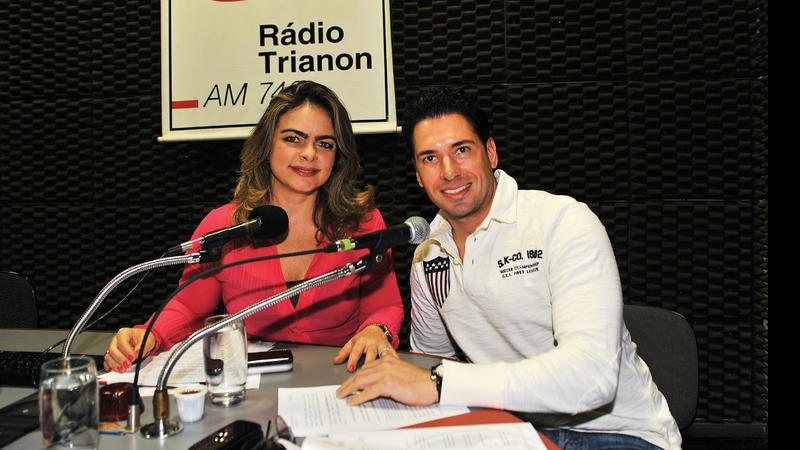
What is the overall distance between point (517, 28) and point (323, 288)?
5.28 ft

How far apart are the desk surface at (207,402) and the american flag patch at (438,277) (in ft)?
0.71

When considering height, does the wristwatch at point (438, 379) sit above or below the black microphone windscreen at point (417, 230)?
below

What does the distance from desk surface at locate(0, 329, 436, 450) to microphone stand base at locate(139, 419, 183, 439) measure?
0.04 feet

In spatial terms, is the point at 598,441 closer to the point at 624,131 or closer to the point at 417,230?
the point at 417,230

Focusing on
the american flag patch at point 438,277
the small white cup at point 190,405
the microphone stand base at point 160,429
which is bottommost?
the microphone stand base at point 160,429

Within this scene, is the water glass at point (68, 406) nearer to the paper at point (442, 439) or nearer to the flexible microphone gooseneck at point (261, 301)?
the flexible microphone gooseneck at point (261, 301)

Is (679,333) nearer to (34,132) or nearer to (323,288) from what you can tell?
(323,288)

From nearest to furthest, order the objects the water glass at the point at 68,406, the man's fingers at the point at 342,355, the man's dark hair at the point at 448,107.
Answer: the water glass at the point at 68,406
the man's fingers at the point at 342,355
the man's dark hair at the point at 448,107

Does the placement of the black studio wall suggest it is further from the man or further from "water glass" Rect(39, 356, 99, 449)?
"water glass" Rect(39, 356, 99, 449)

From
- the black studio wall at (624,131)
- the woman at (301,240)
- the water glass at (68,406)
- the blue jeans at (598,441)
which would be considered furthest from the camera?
the black studio wall at (624,131)

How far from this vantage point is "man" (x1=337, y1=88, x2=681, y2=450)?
1209mm

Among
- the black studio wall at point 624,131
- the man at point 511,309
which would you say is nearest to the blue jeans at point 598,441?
the man at point 511,309

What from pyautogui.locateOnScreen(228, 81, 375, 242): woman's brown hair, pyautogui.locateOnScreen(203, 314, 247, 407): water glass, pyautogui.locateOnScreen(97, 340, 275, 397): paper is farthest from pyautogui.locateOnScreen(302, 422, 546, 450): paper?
pyautogui.locateOnScreen(228, 81, 375, 242): woman's brown hair

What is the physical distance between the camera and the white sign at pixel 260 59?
9.56ft
